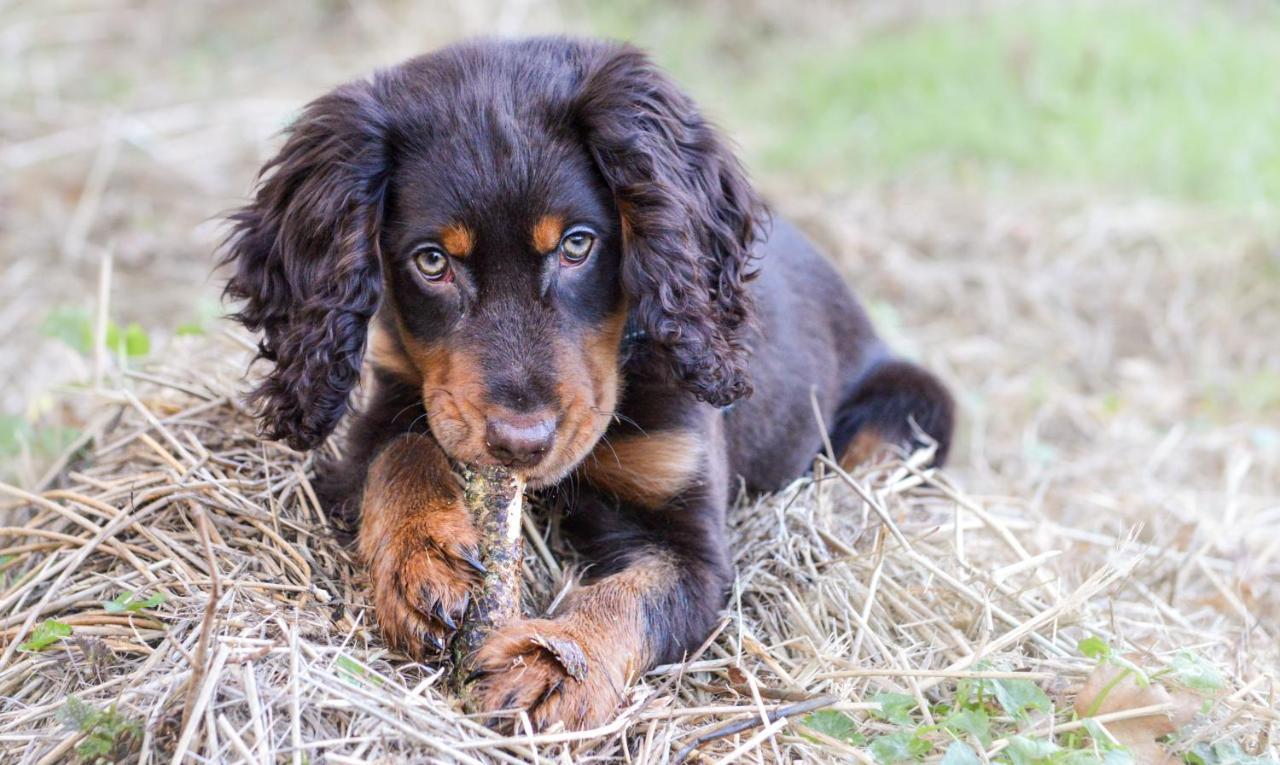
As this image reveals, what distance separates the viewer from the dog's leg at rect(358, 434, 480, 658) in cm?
271

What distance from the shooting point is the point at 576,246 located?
2906 millimetres

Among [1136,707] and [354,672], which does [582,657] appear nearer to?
[354,672]

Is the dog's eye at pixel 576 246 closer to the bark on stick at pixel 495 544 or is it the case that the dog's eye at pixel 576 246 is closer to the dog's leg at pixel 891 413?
the bark on stick at pixel 495 544

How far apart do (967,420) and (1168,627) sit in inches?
79.5

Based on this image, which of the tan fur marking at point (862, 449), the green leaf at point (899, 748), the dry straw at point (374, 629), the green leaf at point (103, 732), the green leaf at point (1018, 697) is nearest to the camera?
the green leaf at point (103, 732)

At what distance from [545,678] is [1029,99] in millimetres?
7482

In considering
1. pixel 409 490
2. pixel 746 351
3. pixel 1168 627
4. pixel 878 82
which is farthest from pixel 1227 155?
pixel 409 490

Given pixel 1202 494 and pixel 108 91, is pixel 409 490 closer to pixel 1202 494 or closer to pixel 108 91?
pixel 1202 494

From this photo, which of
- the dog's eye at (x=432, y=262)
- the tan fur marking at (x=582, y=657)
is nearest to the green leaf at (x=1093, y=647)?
the tan fur marking at (x=582, y=657)

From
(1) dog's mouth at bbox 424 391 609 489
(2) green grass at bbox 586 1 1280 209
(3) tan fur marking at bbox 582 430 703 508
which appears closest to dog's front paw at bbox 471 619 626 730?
(1) dog's mouth at bbox 424 391 609 489

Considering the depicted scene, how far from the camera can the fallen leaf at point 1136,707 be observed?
2586mm

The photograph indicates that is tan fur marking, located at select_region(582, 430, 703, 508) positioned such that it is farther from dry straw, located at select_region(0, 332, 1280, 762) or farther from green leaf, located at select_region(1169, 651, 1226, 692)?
green leaf, located at select_region(1169, 651, 1226, 692)

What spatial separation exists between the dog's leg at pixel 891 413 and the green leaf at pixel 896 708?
155 centimetres

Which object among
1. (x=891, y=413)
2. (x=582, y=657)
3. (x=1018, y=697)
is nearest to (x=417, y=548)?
(x=582, y=657)
